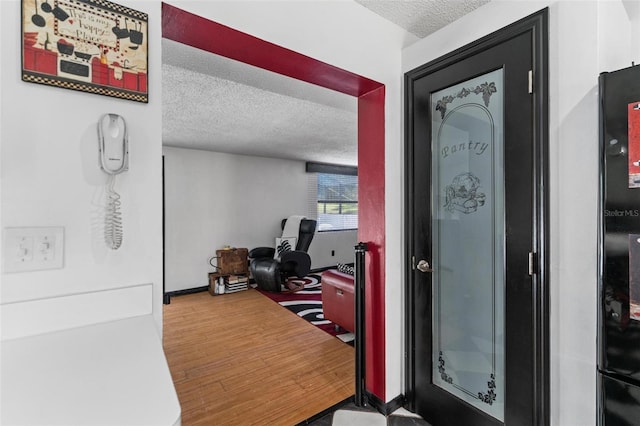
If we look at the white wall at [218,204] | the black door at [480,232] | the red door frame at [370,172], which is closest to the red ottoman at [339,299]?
the red door frame at [370,172]

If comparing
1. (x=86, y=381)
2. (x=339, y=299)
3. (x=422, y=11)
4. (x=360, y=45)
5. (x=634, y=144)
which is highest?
(x=422, y=11)

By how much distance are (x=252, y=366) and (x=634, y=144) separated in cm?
271

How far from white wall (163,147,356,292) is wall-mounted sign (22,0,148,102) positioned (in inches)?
158

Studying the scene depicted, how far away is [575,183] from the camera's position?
1.27 m

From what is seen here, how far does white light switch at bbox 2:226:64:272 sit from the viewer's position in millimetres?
901

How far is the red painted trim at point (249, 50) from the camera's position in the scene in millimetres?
1259

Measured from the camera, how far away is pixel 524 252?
141cm

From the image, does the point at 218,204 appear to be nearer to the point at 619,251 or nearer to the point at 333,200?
the point at 333,200

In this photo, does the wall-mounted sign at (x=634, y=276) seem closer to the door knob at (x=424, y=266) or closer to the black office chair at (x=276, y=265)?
the door knob at (x=424, y=266)

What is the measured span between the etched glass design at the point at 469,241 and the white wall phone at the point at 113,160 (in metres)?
1.54

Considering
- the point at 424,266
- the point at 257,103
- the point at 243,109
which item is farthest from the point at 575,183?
the point at 243,109

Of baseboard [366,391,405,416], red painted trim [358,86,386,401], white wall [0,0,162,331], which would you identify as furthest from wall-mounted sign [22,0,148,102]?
baseboard [366,391,405,416]

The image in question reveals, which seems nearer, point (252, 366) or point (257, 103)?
point (252, 366)

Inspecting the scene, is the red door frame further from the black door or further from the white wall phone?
the white wall phone
